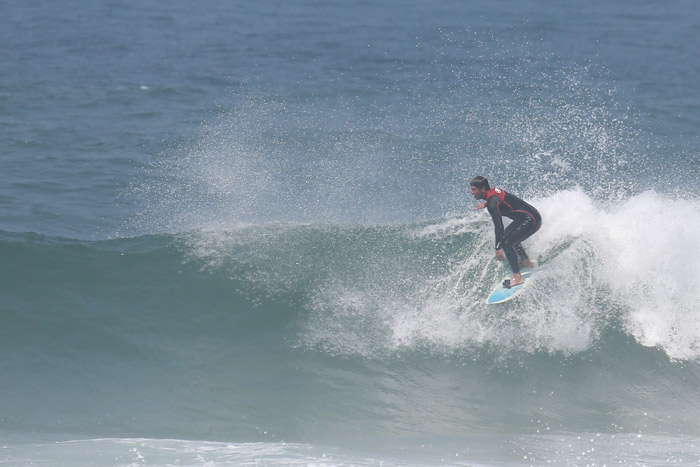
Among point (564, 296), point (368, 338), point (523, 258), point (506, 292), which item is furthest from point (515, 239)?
point (368, 338)

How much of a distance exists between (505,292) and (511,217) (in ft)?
3.29

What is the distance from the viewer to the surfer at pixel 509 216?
9.48m

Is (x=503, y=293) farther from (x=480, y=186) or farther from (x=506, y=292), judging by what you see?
(x=480, y=186)

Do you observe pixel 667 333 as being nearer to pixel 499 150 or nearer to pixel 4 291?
pixel 499 150

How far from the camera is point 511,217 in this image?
9.77 metres

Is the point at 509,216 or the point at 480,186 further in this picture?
the point at 509,216

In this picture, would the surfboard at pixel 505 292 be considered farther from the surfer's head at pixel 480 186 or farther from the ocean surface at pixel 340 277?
the surfer's head at pixel 480 186

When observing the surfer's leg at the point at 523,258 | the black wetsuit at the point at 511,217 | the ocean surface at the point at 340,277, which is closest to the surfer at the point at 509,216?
the black wetsuit at the point at 511,217

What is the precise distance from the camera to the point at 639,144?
1827 centimetres

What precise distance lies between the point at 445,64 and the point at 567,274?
546 inches

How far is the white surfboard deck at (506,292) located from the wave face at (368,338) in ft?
0.85

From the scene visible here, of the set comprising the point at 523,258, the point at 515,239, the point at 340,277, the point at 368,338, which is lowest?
the point at 368,338

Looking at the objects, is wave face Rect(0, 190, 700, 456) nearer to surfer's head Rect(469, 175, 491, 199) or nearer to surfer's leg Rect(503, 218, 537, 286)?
surfer's leg Rect(503, 218, 537, 286)

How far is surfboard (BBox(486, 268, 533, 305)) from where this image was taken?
9.84m
